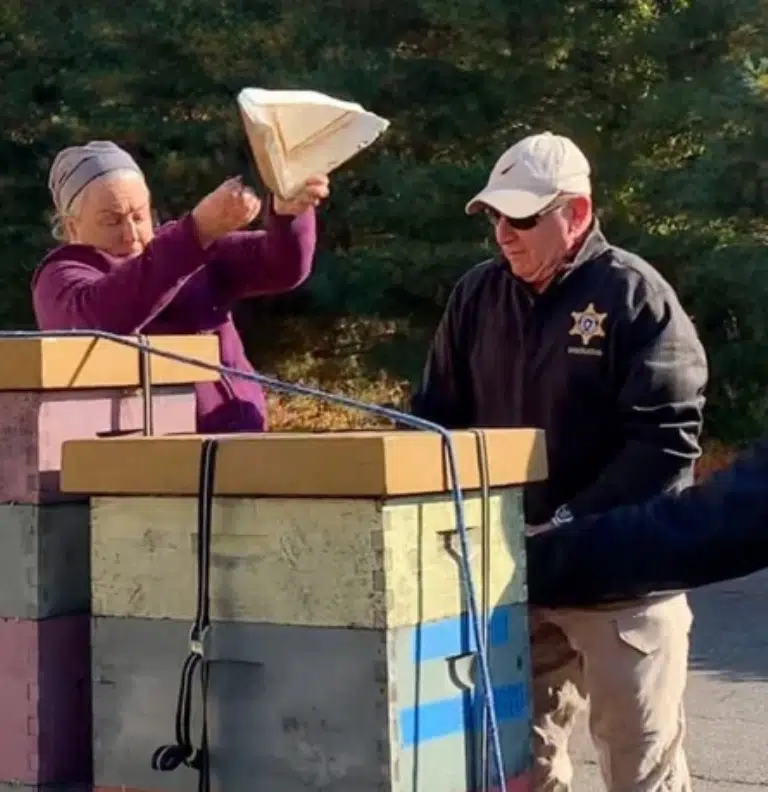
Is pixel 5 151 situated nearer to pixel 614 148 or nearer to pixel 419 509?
pixel 614 148

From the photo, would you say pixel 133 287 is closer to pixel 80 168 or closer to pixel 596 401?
pixel 80 168

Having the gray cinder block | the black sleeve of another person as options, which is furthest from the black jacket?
the gray cinder block

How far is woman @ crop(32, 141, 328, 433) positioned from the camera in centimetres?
302

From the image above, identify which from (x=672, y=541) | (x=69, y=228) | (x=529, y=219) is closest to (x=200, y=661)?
(x=672, y=541)

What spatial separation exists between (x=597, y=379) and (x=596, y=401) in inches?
1.9

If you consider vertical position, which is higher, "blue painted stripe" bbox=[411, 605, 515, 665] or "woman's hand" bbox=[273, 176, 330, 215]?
"woman's hand" bbox=[273, 176, 330, 215]

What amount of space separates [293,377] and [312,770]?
11.3m

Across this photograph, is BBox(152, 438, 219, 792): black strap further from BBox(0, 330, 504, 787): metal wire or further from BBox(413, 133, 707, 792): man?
BBox(413, 133, 707, 792): man

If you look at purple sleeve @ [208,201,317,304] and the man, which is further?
the man

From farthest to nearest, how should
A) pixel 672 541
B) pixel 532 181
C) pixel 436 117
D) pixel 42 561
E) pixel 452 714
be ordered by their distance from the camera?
pixel 436 117 → pixel 532 181 → pixel 672 541 → pixel 42 561 → pixel 452 714

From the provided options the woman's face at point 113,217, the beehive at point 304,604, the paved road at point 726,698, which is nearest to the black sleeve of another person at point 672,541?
the beehive at point 304,604

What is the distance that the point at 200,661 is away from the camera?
230cm

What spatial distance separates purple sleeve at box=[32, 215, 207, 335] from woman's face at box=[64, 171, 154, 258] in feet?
0.47

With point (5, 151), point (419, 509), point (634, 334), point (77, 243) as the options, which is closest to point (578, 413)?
point (634, 334)
